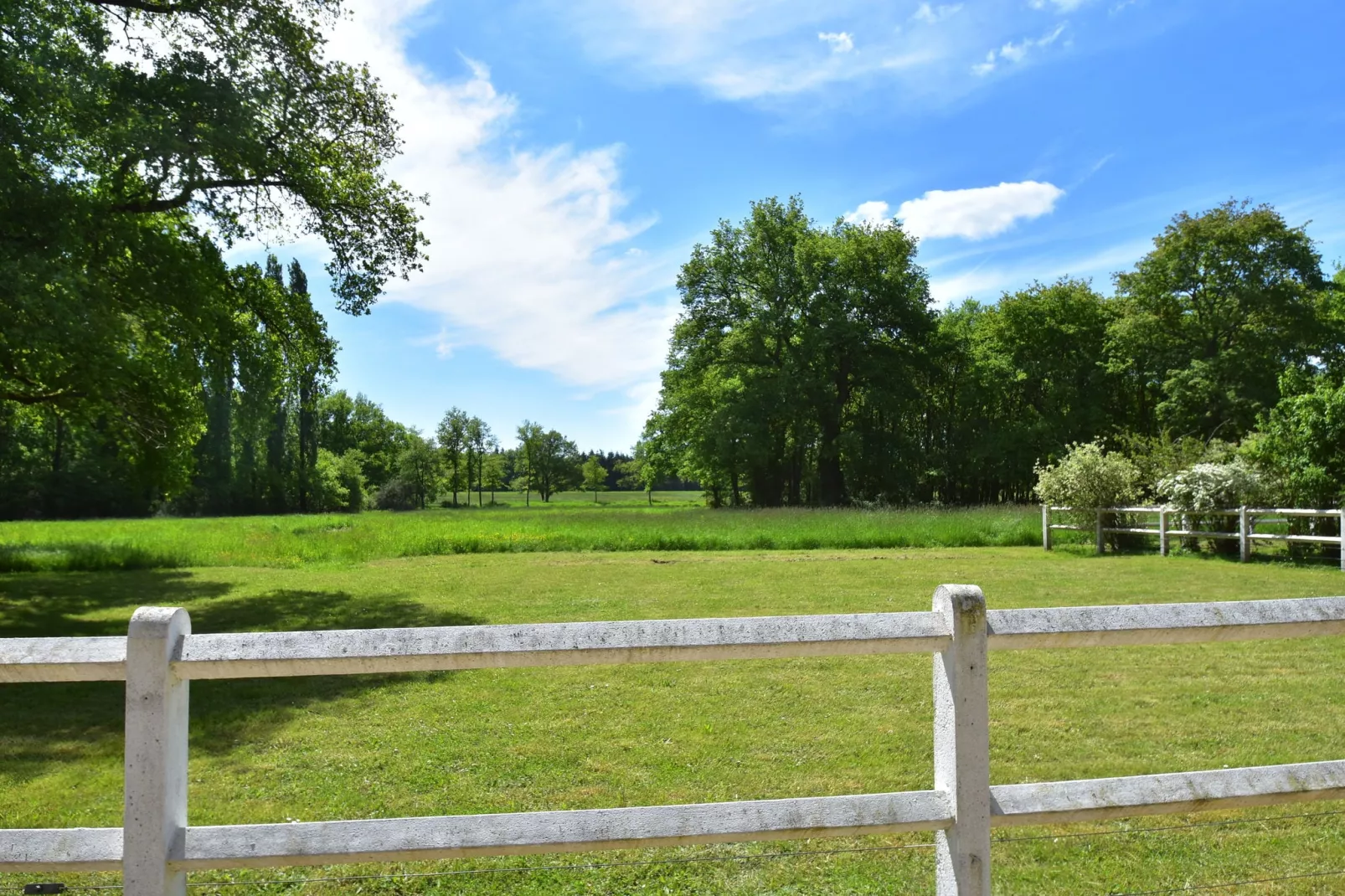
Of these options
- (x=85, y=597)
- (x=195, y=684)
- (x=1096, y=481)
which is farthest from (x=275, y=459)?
(x=195, y=684)

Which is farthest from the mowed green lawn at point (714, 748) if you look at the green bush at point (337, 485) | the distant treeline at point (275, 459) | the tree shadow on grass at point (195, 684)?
the green bush at point (337, 485)

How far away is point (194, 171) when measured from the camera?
12117 mm

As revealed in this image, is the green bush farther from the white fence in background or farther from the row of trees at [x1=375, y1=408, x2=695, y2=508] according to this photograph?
the white fence in background

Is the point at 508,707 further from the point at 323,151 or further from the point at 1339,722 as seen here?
the point at 323,151

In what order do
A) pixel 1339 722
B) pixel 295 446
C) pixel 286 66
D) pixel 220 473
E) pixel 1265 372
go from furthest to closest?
pixel 295 446 < pixel 220 473 < pixel 1265 372 < pixel 286 66 < pixel 1339 722

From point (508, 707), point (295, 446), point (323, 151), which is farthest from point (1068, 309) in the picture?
point (295, 446)

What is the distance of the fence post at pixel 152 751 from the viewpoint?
6.51 ft

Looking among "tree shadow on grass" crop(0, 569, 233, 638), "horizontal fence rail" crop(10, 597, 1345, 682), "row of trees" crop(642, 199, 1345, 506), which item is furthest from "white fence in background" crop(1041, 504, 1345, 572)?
"row of trees" crop(642, 199, 1345, 506)

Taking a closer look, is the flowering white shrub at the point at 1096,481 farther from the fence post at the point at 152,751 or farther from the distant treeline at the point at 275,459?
the fence post at the point at 152,751

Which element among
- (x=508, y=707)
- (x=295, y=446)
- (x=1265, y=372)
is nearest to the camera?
(x=508, y=707)

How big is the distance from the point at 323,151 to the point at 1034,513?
2239 cm

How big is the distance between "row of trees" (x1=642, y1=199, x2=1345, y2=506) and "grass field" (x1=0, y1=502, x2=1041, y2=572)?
15993 mm

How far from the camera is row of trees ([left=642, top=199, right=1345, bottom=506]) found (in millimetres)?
38156

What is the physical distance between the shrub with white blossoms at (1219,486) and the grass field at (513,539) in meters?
5.80
